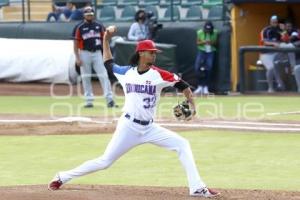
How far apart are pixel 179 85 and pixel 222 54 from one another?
13109mm

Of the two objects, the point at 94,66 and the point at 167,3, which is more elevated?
the point at 167,3

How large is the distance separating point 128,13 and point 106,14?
708 mm

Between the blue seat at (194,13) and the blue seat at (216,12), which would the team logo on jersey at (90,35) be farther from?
the blue seat at (194,13)

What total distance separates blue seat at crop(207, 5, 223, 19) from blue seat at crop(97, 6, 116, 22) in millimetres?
3051

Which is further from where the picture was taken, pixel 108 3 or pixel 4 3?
pixel 4 3

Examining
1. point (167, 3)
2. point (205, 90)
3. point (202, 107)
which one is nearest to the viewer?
point (202, 107)

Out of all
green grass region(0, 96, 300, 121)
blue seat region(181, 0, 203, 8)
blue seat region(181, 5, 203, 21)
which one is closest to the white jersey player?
green grass region(0, 96, 300, 121)

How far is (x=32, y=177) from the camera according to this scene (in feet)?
33.3

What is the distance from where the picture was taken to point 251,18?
2239 centimetres

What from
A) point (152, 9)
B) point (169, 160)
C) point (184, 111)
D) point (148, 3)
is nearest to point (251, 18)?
point (152, 9)

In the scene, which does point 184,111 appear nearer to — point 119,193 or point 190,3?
point 119,193

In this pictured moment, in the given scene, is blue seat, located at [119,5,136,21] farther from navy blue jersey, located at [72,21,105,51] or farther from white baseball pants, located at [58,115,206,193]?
white baseball pants, located at [58,115,206,193]

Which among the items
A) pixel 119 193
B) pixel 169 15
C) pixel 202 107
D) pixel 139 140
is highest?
pixel 169 15

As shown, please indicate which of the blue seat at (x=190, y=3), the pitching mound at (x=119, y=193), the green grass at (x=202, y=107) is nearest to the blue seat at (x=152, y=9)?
the blue seat at (x=190, y=3)
